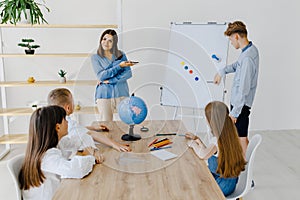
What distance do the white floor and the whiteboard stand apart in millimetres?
822

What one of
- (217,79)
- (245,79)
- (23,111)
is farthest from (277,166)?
(23,111)

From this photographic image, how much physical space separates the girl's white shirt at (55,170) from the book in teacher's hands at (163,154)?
0.34 metres

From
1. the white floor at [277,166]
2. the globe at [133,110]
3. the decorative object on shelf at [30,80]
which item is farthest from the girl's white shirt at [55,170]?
the decorative object on shelf at [30,80]

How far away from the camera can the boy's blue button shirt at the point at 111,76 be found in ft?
7.20

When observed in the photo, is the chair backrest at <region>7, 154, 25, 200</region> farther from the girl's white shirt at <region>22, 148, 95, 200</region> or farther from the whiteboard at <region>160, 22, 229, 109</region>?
the whiteboard at <region>160, 22, 229, 109</region>

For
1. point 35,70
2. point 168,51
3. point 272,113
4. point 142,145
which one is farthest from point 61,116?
point 272,113

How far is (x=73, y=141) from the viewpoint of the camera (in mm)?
1940

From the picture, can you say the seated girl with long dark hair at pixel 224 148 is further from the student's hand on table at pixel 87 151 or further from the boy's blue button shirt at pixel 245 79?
the boy's blue button shirt at pixel 245 79

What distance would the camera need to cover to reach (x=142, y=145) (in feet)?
6.48

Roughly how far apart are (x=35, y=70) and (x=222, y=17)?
238cm

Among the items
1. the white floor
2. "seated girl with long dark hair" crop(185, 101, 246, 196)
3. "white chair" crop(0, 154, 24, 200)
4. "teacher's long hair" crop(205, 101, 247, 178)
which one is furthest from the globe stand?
the white floor

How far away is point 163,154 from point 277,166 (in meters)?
1.94

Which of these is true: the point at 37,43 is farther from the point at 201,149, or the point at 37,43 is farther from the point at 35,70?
the point at 201,149

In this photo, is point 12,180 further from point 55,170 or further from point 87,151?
point 55,170
